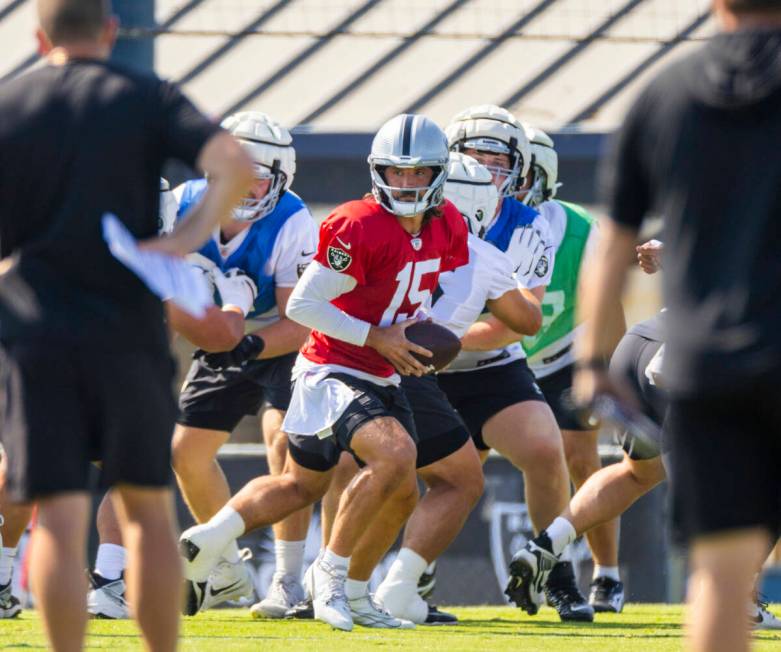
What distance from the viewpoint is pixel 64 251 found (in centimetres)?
358

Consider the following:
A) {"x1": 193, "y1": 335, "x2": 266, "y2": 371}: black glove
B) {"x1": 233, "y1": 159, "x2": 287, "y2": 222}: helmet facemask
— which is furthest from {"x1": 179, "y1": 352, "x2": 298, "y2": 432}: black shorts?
{"x1": 233, "y1": 159, "x2": 287, "y2": 222}: helmet facemask

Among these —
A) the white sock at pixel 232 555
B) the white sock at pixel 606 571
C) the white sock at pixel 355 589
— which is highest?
the white sock at pixel 232 555

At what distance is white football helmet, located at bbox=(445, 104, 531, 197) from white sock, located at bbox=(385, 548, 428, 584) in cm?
158

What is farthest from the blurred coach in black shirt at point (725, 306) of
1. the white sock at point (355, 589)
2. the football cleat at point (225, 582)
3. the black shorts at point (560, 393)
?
the black shorts at point (560, 393)

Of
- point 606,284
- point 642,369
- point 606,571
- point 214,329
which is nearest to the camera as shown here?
point 606,284

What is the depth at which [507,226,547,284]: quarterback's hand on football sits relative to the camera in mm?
6758

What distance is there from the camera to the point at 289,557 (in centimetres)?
665

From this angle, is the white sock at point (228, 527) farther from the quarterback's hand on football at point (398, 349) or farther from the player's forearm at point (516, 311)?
the player's forearm at point (516, 311)

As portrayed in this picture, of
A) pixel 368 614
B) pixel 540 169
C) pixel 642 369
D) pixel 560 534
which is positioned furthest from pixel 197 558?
pixel 540 169

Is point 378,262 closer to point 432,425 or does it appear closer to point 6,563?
point 432,425

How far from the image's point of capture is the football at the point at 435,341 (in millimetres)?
5848

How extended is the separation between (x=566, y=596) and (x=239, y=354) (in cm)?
162

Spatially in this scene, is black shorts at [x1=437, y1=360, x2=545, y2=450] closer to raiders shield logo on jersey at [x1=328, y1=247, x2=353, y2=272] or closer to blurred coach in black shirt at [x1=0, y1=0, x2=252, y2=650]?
raiders shield logo on jersey at [x1=328, y1=247, x2=353, y2=272]

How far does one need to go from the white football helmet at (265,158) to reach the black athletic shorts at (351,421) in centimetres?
101
